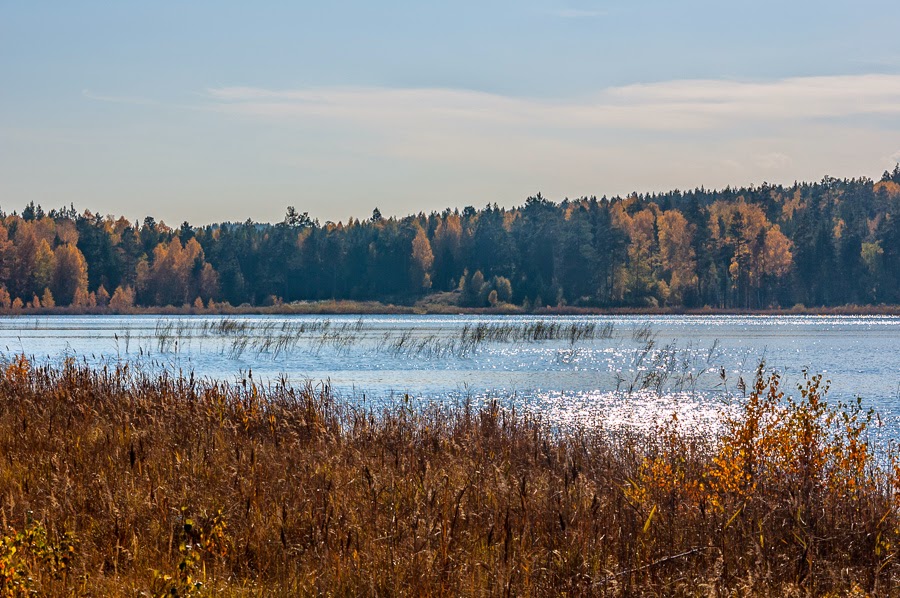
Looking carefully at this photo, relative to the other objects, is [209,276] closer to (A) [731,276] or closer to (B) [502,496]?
(A) [731,276]

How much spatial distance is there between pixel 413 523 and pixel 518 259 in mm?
143910

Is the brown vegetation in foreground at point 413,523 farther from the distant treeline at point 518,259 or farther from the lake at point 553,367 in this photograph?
the distant treeline at point 518,259

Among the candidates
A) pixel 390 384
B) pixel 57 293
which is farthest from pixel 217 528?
pixel 57 293

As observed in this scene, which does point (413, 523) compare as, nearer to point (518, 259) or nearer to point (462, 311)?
point (462, 311)

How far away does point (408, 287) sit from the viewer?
159m

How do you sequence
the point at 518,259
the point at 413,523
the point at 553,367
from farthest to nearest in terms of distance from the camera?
the point at 518,259
the point at 553,367
the point at 413,523

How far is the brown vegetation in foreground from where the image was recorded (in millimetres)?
6188

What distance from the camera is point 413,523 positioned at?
700cm

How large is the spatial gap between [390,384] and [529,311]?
331ft

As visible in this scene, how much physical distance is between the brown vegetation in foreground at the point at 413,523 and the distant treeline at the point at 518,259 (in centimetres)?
12664

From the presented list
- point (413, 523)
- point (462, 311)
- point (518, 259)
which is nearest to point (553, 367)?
point (413, 523)

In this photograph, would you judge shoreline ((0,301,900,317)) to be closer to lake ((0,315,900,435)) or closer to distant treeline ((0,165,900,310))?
distant treeline ((0,165,900,310))

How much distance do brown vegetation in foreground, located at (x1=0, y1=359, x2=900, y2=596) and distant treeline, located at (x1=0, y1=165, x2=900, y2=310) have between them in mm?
126636

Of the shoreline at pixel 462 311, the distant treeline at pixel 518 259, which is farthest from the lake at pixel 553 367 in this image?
the distant treeline at pixel 518 259
